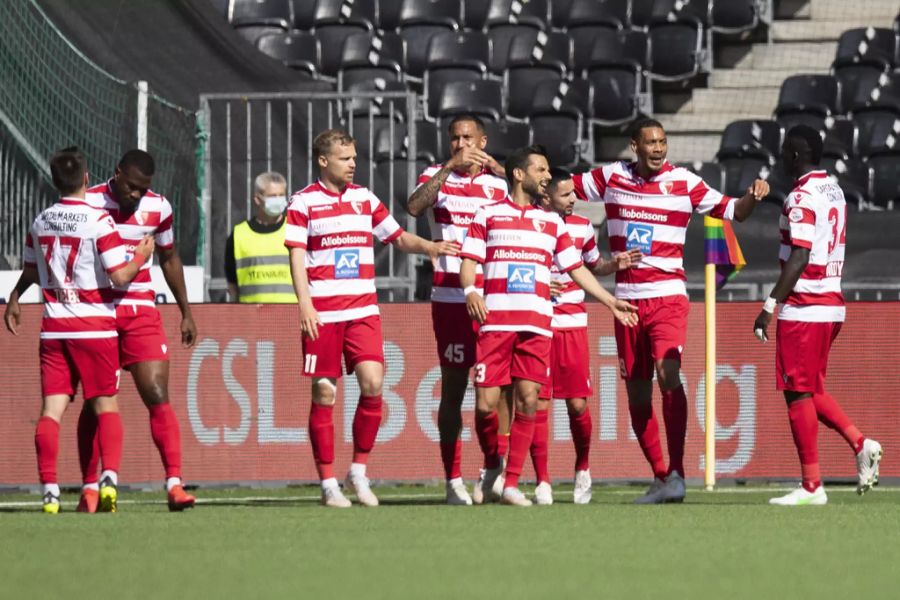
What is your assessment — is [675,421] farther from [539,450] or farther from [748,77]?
[748,77]

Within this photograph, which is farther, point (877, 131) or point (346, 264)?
point (877, 131)

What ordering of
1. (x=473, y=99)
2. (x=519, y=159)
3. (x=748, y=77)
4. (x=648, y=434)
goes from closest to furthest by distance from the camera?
1. (x=519, y=159)
2. (x=648, y=434)
3. (x=473, y=99)
4. (x=748, y=77)

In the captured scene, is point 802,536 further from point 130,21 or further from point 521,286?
point 130,21

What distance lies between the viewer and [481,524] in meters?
7.81

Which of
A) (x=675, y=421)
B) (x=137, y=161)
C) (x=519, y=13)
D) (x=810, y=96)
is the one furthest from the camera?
(x=519, y=13)

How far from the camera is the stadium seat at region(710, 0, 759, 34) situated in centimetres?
1892

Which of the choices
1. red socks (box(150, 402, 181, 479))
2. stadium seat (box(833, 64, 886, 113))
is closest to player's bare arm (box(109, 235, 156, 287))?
red socks (box(150, 402, 181, 479))

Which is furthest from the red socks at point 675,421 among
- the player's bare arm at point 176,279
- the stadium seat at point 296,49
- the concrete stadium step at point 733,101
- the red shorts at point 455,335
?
the stadium seat at point 296,49

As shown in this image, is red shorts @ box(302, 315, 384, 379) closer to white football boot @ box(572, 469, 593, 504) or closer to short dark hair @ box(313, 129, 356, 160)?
short dark hair @ box(313, 129, 356, 160)

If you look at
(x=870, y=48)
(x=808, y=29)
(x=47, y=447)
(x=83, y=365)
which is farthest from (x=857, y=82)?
(x=47, y=447)

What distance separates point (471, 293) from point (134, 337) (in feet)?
5.79

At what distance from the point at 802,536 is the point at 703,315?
15.5 ft

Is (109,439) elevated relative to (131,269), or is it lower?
lower

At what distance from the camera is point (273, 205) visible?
461 inches
